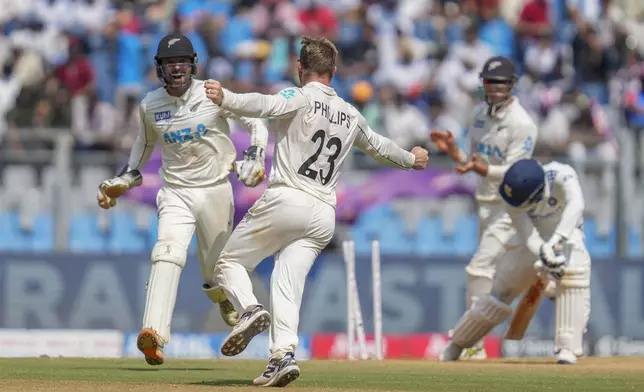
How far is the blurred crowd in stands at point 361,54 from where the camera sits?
17734mm

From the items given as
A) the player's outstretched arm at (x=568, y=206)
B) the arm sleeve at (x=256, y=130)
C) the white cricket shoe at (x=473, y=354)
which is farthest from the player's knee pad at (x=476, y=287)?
the arm sleeve at (x=256, y=130)

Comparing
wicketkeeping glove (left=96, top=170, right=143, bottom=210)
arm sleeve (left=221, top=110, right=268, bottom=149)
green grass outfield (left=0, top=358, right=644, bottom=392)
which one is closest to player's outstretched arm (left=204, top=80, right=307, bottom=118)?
arm sleeve (left=221, top=110, right=268, bottom=149)

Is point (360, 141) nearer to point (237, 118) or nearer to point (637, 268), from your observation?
point (237, 118)

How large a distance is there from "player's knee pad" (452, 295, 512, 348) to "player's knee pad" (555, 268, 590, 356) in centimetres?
42

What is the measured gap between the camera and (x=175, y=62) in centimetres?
991

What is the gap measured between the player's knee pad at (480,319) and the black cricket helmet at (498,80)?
162 centimetres

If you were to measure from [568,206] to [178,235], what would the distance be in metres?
3.10

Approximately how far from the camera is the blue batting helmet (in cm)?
1086

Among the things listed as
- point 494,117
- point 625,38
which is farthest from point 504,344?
point 625,38

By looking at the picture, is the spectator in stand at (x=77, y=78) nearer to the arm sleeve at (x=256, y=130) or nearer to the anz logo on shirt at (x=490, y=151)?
the anz logo on shirt at (x=490, y=151)

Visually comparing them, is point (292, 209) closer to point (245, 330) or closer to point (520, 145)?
point (245, 330)

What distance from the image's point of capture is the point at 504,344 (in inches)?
565

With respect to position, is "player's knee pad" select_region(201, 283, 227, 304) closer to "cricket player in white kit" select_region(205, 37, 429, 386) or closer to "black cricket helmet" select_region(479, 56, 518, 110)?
"cricket player in white kit" select_region(205, 37, 429, 386)

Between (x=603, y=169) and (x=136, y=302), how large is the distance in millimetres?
5024
